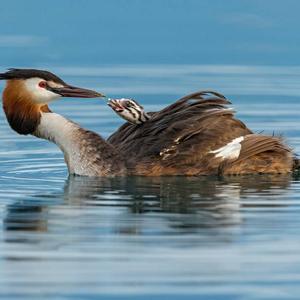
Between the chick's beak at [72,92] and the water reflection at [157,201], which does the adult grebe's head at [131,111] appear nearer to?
the chick's beak at [72,92]

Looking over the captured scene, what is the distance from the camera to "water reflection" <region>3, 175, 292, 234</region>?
13078mm

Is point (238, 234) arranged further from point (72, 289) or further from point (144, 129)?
point (144, 129)

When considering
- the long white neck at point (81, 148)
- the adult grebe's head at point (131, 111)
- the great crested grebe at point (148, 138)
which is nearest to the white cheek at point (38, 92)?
the great crested grebe at point (148, 138)

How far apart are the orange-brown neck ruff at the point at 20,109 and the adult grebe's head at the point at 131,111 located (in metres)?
0.77

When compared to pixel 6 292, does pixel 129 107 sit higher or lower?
higher

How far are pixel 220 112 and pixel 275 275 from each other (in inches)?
197

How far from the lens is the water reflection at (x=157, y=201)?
1308 centimetres

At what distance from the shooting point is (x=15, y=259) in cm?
1162

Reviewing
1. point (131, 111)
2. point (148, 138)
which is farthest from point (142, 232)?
point (131, 111)

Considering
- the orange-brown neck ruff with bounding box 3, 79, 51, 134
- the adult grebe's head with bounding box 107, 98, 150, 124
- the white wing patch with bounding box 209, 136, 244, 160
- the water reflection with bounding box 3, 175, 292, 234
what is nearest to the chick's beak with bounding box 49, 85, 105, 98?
the orange-brown neck ruff with bounding box 3, 79, 51, 134

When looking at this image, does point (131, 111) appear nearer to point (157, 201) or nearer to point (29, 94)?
point (29, 94)

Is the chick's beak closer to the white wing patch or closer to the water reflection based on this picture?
the water reflection

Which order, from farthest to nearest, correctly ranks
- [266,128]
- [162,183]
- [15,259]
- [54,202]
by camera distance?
[266,128] < [162,183] < [54,202] < [15,259]

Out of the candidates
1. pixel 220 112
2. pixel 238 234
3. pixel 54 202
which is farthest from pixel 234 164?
pixel 238 234
